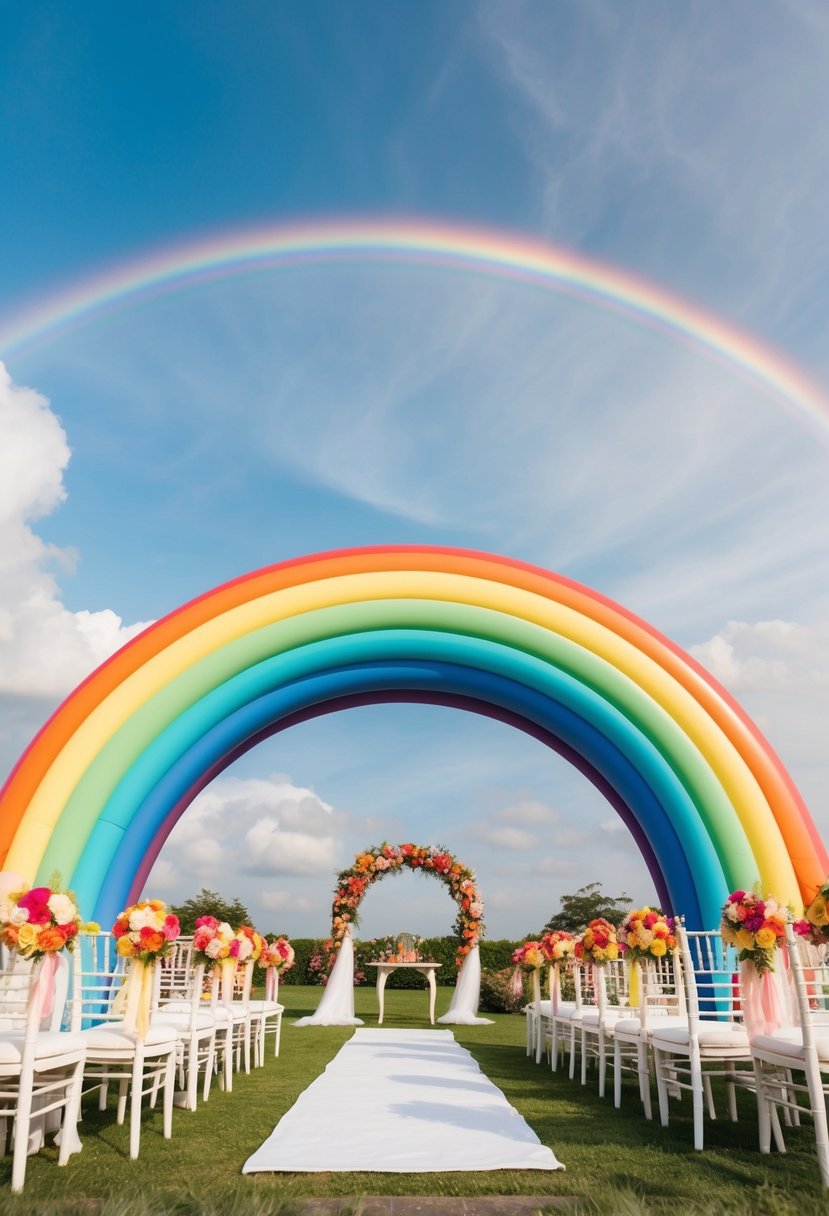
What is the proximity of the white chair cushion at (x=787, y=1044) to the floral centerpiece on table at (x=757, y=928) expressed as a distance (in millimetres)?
414

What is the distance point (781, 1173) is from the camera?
4.30m

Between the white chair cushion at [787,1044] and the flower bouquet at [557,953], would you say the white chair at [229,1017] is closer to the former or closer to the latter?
the flower bouquet at [557,953]

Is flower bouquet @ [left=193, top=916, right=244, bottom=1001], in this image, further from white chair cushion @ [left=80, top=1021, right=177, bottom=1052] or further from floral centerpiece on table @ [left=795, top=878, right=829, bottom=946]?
floral centerpiece on table @ [left=795, top=878, right=829, bottom=946]

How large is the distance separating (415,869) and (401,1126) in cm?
956

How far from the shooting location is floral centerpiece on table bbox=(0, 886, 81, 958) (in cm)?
467

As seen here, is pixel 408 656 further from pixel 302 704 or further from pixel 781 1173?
pixel 781 1173

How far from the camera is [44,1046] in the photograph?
170 inches

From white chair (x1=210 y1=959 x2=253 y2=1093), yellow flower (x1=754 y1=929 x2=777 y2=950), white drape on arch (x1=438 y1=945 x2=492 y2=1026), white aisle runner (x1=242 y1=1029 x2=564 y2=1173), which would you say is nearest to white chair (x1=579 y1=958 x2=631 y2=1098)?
white aisle runner (x1=242 y1=1029 x2=564 y2=1173)

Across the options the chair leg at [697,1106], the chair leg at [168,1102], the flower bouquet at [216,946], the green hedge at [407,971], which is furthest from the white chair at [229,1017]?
the green hedge at [407,971]

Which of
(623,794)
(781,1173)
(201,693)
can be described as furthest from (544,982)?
(781,1173)

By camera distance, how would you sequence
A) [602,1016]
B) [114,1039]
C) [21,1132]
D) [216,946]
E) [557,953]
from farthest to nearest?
[557,953] → [602,1016] → [216,946] → [114,1039] → [21,1132]

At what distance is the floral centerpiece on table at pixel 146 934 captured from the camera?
5262mm

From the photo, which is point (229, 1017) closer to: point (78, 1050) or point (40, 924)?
point (78, 1050)

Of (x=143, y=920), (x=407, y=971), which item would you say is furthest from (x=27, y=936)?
(x=407, y=971)
